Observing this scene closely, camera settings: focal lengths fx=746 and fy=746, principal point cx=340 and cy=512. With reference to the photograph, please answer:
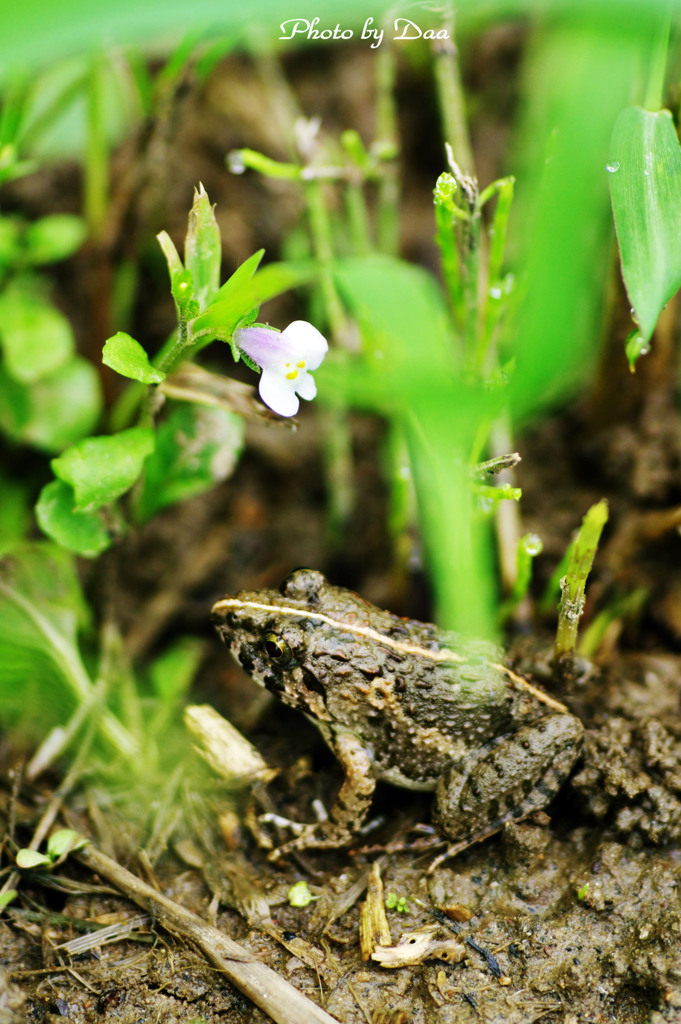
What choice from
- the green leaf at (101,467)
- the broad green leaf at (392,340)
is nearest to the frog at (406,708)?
the green leaf at (101,467)

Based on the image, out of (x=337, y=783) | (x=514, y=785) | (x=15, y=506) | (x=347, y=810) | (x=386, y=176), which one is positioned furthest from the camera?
(x=386, y=176)

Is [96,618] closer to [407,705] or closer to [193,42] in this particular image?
[407,705]

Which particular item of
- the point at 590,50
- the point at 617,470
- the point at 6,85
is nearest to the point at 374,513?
the point at 617,470

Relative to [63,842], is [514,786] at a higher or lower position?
higher

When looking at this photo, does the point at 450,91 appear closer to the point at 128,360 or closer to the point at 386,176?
the point at 386,176

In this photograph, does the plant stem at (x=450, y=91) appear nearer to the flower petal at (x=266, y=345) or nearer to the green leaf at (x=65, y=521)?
the flower petal at (x=266, y=345)

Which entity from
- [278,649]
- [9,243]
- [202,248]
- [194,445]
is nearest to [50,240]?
[9,243]
